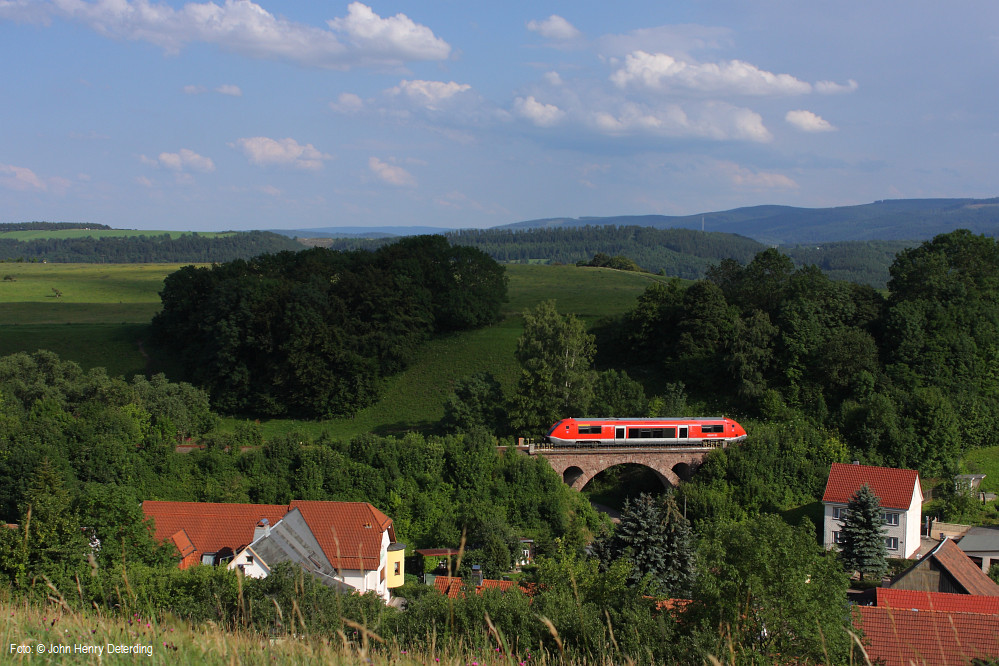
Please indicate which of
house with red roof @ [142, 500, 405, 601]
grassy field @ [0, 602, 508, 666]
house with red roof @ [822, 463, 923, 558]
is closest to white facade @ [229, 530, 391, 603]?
house with red roof @ [142, 500, 405, 601]

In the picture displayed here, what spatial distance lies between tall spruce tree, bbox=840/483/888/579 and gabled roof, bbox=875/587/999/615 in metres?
9.38

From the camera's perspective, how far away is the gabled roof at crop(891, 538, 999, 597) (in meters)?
27.8

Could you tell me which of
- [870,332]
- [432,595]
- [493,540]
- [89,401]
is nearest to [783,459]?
[870,332]

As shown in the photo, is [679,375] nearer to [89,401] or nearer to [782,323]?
[782,323]

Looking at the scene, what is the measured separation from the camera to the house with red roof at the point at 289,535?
28188 millimetres

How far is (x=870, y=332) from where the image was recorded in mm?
52281

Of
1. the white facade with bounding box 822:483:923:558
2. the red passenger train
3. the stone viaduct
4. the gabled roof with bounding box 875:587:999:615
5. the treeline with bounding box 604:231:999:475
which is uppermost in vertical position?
the treeline with bounding box 604:231:999:475

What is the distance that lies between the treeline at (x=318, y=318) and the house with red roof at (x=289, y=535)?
761 inches

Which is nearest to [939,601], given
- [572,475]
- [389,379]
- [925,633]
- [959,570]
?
[925,633]

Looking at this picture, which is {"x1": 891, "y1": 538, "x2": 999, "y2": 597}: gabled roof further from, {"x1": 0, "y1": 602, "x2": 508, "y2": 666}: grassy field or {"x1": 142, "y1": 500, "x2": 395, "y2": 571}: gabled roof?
{"x1": 0, "y1": 602, "x2": 508, "y2": 666}: grassy field

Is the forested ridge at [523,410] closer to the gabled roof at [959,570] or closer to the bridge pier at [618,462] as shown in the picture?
the bridge pier at [618,462]

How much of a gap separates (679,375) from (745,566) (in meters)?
37.7

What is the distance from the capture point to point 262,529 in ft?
99.6

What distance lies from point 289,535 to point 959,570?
23.7 m
